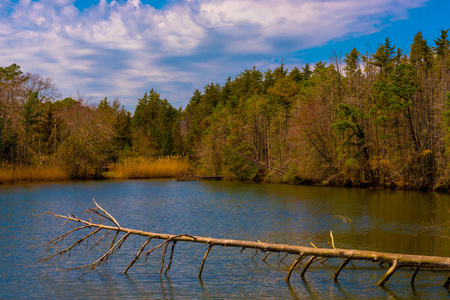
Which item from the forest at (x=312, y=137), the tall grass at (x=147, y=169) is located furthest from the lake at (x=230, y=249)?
the tall grass at (x=147, y=169)

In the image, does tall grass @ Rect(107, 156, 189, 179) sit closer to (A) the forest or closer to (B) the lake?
(A) the forest

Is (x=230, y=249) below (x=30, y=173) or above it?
below

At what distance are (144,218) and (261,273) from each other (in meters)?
8.58

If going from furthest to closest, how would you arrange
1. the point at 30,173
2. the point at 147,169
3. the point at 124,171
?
1. the point at 147,169
2. the point at 124,171
3. the point at 30,173

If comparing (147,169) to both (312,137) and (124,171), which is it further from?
(312,137)

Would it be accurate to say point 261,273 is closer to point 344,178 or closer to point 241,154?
point 344,178

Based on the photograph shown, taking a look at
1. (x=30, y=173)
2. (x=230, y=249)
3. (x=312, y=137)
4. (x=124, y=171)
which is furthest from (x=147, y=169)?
(x=230, y=249)

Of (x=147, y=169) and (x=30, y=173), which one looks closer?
(x=30, y=173)

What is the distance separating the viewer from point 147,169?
135 ft

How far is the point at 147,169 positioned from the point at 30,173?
1088cm

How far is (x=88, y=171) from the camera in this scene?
129 ft

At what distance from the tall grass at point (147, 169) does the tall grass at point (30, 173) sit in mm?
5723

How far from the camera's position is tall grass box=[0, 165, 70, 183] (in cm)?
3247

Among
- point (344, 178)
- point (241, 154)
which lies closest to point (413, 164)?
point (344, 178)
